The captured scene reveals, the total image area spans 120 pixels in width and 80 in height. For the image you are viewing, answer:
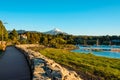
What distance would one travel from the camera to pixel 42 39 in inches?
5699

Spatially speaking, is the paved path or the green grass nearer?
the paved path

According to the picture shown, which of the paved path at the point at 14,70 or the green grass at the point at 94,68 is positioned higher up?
the paved path at the point at 14,70

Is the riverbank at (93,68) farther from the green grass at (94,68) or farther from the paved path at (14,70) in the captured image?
the paved path at (14,70)

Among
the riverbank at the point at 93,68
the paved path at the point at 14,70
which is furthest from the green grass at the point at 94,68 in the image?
the paved path at the point at 14,70

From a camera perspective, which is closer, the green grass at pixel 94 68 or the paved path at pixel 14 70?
the paved path at pixel 14 70

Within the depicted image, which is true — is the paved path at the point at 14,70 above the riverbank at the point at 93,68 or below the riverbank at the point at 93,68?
above

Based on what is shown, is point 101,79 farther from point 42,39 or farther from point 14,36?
point 42,39

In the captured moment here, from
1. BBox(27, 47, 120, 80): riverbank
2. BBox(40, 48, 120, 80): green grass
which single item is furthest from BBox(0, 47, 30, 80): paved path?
BBox(40, 48, 120, 80): green grass

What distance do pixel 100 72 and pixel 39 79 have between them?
1376 cm

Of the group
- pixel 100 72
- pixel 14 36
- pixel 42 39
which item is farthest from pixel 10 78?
pixel 42 39

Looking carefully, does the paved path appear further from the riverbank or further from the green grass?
the green grass

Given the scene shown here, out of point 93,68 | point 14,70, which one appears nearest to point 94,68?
point 93,68

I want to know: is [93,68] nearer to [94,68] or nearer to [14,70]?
[94,68]

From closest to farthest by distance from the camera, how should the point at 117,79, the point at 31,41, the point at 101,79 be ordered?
the point at 101,79, the point at 117,79, the point at 31,41
